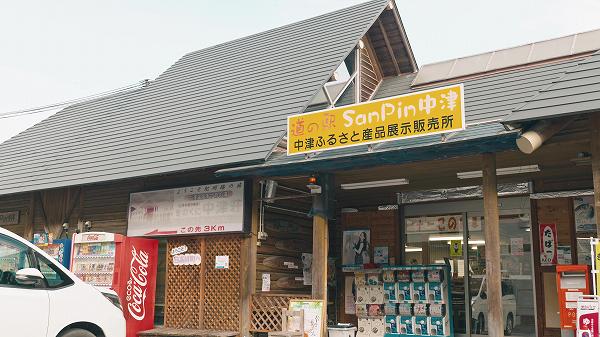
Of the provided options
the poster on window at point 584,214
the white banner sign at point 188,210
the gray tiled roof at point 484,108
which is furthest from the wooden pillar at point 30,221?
the poster on window at point 584,214

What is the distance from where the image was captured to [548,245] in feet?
37.3

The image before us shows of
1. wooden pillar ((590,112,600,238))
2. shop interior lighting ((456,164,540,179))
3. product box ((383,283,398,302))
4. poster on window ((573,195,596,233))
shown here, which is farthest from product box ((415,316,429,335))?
wooden pillar ((590,112,600,238))

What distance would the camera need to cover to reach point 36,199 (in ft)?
51.7

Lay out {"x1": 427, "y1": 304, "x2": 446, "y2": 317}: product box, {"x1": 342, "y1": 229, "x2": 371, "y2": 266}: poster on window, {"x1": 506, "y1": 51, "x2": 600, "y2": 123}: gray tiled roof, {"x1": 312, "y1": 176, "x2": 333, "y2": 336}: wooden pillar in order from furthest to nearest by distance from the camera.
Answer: {"x1": 342, "y1": 229, "x2": 371, "y2": 266}: poster on window < {"x1": 427, "y1": 304, "x2": 446, "y2": 317}: product box < {"x1": 312, "y1": 176, "x2": 333, "y2": 336}: wooden pillar < {"x1": 506, "y1": 51, "x2": 600, "y2": 123}: gray tiled roof

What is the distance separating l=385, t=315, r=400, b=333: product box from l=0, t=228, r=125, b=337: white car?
21.0ft

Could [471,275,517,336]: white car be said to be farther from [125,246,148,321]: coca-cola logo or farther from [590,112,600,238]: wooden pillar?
[125,246,148,321]: coca-cola logo

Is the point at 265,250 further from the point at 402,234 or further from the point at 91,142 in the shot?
the point at 91,142

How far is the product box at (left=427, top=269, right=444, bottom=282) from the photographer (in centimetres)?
1195

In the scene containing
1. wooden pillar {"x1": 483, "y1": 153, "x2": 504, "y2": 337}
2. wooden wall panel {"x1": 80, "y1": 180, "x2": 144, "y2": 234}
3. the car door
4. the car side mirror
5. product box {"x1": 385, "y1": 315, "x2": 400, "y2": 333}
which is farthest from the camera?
wooden wall panel {"x1": 80, "y1": 180, "x2": 144, "y2": 234}

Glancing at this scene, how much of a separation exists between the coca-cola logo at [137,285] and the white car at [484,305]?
21.8 ft

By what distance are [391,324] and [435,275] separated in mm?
1381

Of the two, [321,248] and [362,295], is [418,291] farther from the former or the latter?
[321,248]

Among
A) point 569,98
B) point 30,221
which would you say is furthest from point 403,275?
point 30,221

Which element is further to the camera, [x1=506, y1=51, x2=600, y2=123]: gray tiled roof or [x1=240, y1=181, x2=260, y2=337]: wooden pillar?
[x1=240, y1=181, x2=260, y2=337]: wooden pillar
